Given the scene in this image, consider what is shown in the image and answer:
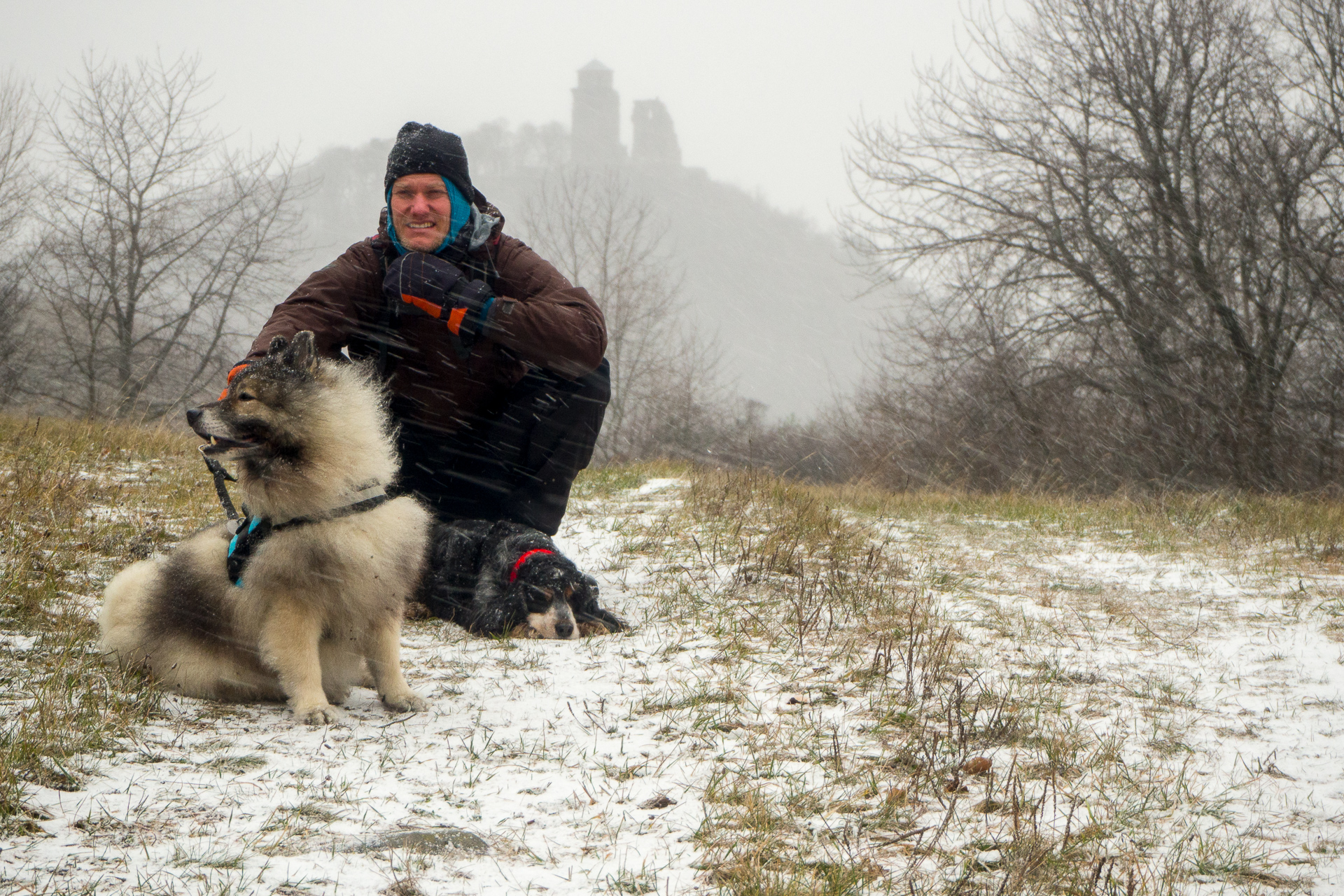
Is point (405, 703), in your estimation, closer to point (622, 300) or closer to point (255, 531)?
point (255, 531)

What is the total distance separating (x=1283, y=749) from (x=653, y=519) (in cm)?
411

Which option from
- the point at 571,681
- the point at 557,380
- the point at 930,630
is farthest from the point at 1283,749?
the point at 557,380

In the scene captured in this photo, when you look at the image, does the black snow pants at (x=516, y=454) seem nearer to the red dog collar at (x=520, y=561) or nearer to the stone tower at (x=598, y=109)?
the red dog collar at (x=520, y=561)

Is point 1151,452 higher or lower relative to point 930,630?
higher

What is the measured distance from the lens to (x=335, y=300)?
377 cm

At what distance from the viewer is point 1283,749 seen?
2.48 meters

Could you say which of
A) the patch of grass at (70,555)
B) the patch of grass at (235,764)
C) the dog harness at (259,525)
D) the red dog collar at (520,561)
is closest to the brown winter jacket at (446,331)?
the red dog collar at (520,561)

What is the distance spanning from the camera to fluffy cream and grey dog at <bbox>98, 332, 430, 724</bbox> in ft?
8.87

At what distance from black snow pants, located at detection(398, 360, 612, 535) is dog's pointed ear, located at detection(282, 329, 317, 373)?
1413mm

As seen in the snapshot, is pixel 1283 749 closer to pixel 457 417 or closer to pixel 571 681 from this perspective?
pixel 571 681

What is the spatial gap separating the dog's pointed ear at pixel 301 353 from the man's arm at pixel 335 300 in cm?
80

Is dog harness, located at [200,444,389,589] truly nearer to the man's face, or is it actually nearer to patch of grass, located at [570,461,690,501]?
the man's face

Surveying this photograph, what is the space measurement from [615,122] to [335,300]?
3544 inches

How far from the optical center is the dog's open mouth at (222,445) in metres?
2.59
